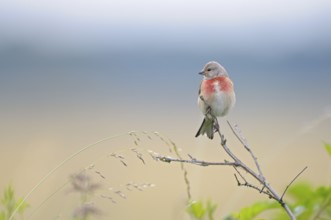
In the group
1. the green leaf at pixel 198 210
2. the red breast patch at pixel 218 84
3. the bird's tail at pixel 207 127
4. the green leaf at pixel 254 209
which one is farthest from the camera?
the red breast patch at pixel 218 84

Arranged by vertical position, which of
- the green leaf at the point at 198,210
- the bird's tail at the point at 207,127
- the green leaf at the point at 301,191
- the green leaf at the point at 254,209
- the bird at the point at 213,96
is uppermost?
the bird at the point at 213,96

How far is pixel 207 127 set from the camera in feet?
10.7

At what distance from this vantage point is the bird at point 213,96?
3234 millimetres

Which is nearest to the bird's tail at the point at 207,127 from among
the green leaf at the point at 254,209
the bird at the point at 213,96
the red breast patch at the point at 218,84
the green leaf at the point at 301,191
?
the bird at the point at 213,96

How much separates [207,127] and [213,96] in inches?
10.1

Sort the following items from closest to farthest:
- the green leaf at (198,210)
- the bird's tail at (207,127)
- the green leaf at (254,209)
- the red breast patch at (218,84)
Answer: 1. the green leaf at (254,209)
2. the green leaf at (198,210)
3. the bird's tail at (207,127)
4. the red breast patch at (218,84)

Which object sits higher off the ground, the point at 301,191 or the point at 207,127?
the point at 207,127

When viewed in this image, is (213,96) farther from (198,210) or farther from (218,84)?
(198,210)

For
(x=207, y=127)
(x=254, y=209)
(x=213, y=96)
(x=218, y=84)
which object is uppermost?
(x=218, y=84)

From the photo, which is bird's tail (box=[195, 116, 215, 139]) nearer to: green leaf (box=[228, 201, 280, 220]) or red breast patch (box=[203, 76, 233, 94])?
red breast patch (box=[203, 76, 233, 94])

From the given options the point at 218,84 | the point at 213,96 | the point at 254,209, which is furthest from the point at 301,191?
the point at 218,84

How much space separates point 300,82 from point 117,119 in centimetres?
1058

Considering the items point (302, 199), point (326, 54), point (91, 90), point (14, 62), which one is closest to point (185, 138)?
point (91, 90)

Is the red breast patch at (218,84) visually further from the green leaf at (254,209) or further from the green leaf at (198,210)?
the green leaf at (254,209)
